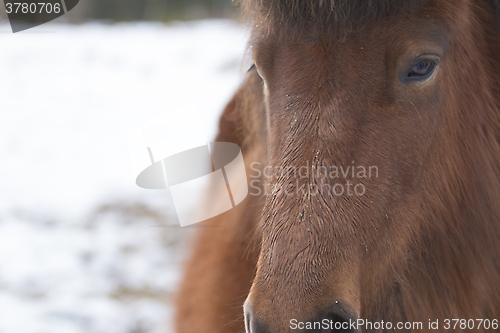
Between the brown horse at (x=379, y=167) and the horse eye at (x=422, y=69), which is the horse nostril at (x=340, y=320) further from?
the horse eye at (x=422, y=69)

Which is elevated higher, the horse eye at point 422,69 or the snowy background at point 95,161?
the horse eye at point 422,69

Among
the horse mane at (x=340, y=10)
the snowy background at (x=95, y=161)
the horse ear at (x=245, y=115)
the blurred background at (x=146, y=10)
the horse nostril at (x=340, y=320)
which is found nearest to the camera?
the horse nostril at (x=340, y=320)

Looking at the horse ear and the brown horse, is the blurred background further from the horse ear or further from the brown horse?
the brown horse

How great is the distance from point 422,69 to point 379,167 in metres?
0.35

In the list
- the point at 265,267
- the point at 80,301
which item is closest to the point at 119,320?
the point at 80,301

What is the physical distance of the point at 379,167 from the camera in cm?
119

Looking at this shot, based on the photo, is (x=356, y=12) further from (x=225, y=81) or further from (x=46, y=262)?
(x=225, y=81)

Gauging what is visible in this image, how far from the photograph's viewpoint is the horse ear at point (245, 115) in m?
1.94

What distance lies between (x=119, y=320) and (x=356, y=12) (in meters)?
2.83

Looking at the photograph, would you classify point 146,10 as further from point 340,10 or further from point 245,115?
point 340,10

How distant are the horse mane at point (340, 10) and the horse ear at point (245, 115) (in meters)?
0.62

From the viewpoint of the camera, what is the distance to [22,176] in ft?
15.4

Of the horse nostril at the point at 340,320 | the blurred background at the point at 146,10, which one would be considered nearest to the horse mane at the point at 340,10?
the horse nostril at the point at 340,320

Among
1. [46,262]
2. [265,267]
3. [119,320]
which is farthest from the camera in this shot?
[46,262]
